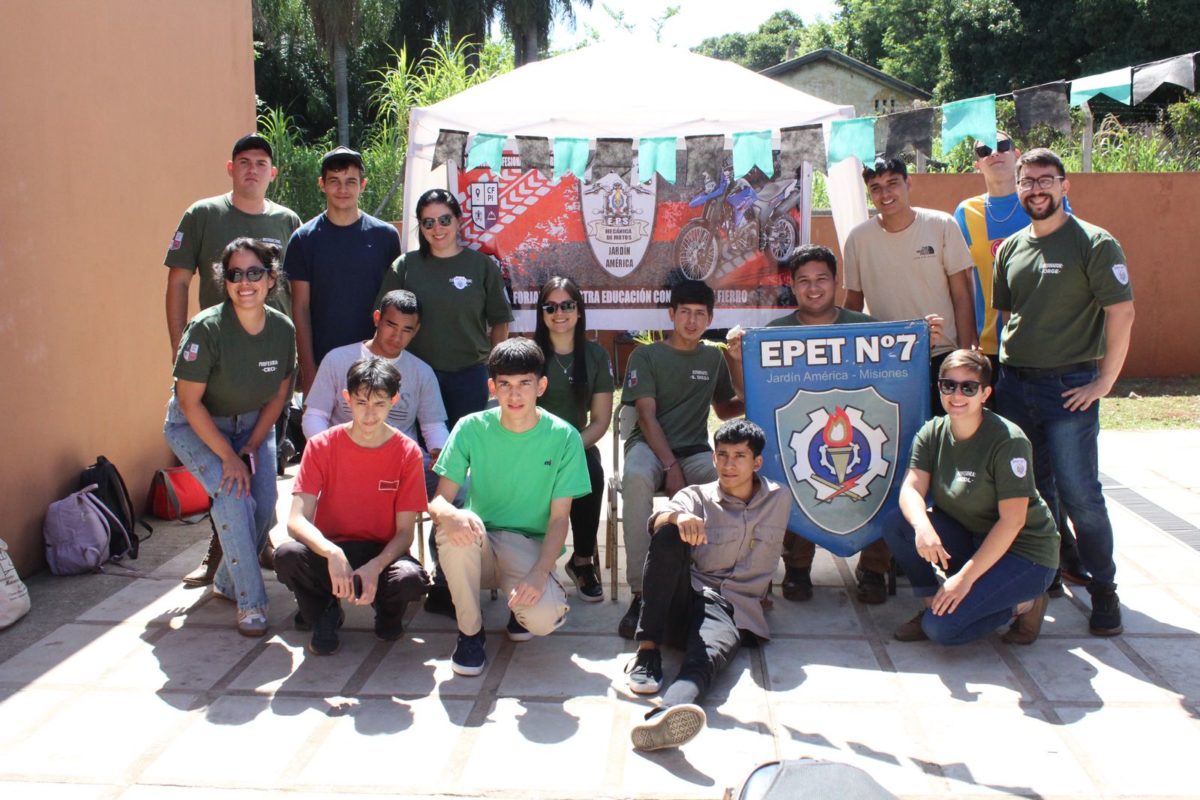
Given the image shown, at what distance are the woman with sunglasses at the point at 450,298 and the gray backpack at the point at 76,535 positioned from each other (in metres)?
1.68

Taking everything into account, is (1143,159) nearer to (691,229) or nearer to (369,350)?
(691,229)

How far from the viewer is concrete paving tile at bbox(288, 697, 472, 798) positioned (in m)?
2.97

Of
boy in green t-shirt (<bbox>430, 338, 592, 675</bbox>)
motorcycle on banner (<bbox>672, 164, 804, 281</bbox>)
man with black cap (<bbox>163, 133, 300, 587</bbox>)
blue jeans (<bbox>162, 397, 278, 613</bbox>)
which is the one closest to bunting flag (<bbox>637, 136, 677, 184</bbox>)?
motorcycle on banner (<bbox>672, 164, 804, 281</bbox>)

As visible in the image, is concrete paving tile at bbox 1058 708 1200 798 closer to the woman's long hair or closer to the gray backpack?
the woman's long hair

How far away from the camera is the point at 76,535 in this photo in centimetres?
488

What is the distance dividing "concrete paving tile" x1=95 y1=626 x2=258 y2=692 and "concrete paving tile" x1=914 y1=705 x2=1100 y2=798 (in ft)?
7.78

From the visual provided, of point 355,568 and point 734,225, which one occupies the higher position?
point 734,225

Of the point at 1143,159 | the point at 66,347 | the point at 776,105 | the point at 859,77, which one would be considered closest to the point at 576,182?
the point at 776,105

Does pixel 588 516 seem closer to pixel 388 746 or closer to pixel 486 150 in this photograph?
pixel 388 746

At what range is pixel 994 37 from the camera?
90.0 ft

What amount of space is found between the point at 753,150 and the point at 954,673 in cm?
295

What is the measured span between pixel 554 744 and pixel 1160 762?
1.73m

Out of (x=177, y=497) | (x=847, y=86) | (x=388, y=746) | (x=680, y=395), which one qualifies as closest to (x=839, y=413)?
(x=680, y=395)

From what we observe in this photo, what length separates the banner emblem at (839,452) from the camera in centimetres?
435
